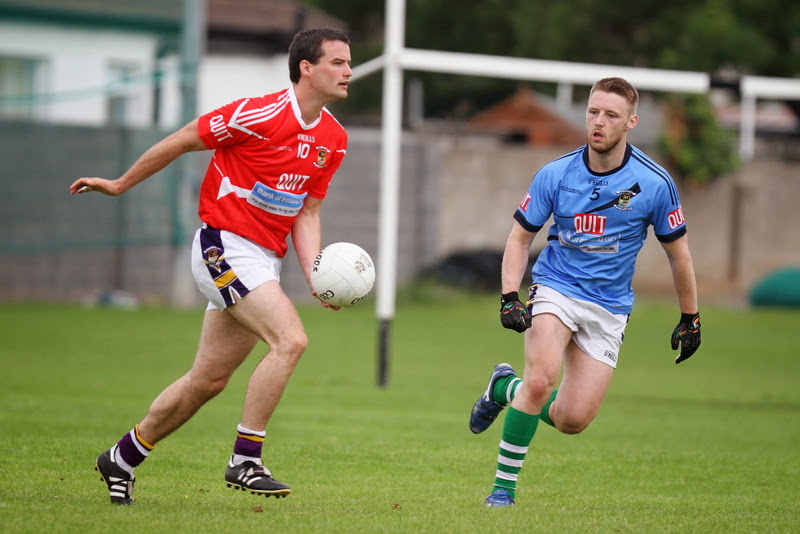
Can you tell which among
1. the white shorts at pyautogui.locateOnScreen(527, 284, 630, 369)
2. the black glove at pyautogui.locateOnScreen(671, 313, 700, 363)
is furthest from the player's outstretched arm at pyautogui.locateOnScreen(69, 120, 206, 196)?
the black glove at pyautogui.locateOnScreen(671, 313, 700, 363)

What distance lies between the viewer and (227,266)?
246 inches

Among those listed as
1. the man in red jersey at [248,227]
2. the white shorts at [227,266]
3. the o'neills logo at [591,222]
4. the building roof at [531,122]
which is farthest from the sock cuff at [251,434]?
the building roof at [531,122]

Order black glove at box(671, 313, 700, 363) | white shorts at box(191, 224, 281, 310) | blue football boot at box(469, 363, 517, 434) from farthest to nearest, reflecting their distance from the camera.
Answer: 1. blue football boot at box(469, 363, 517, 434)
2. black glove at box(671, 313, 700, 363)
3. white shorts at box(191, 224, 281, 310)

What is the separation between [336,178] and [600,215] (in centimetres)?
1677

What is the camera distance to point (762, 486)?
26.0 feet

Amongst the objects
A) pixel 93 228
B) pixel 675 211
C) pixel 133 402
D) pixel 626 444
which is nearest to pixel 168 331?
pixel 93 228

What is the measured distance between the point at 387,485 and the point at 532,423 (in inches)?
47.2

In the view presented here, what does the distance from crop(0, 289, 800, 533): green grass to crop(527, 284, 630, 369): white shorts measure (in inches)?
35.3

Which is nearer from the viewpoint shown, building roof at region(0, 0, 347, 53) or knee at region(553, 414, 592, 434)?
knee at region(553, 414, 592, 434)

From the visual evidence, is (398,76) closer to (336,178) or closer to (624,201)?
(624,201)

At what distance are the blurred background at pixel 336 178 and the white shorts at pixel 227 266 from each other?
329 inches

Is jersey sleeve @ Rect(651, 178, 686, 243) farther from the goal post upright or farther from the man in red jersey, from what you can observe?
the goal post upright

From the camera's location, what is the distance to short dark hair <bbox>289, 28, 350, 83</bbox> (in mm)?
6484

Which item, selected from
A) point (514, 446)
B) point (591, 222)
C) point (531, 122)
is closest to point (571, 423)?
point (514, 446)
